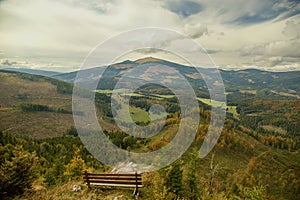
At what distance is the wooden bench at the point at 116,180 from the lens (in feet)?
37.8

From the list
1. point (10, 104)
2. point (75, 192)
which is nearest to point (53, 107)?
point (10, 104)

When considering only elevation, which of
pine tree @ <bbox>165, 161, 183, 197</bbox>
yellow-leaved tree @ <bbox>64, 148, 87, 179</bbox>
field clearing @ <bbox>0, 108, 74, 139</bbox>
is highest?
pine tree @ <bbox>165, 161, 183, 197</bbox>

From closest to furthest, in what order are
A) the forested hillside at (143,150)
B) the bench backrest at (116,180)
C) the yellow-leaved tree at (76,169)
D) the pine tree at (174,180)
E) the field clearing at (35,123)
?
1. the bench backrest at (116,180)
2. the forested hillside at (143,150)
3. the pine tree at (174,180)
4. the yellow-leaved tree at (76,169)
5. the field clearing at (35,123)

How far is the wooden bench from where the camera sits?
1152cm

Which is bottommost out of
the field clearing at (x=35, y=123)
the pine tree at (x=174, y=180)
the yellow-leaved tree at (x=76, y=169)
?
the field clearing at (x=35, y=123)

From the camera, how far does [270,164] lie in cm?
11325

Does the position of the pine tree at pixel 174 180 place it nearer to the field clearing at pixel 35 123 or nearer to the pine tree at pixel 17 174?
the pine tree at pixel 17 174

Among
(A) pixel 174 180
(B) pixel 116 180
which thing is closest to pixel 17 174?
(B) pixel 116 180

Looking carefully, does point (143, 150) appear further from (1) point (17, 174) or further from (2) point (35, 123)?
(2) point (35, 123)

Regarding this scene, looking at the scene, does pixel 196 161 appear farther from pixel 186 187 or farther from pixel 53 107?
pixel 53 107

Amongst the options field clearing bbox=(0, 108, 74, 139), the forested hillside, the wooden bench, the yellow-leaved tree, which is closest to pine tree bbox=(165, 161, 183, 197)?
the forested hillside

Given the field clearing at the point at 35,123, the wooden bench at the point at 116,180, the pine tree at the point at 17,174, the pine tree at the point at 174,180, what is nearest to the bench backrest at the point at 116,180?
the wooden bench at the point at 116,180

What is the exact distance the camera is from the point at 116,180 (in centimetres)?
1180

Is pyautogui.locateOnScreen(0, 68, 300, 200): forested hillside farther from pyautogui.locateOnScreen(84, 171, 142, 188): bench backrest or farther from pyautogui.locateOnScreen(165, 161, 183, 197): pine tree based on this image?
pyautogui.locateOnScreen(84, 171, 142, 188): bench backrest
